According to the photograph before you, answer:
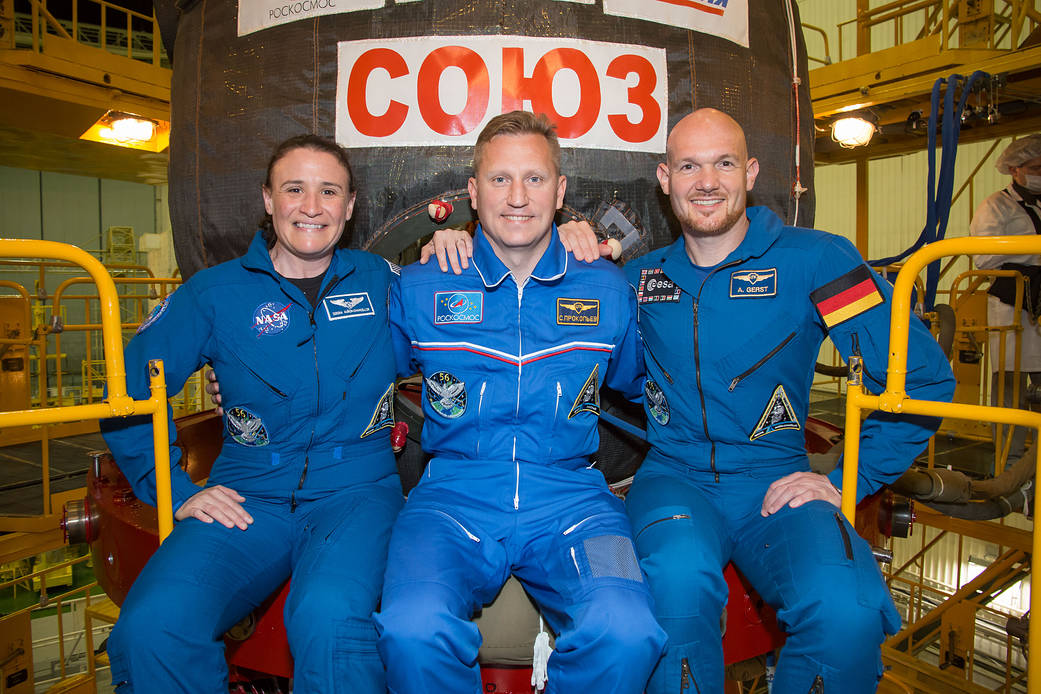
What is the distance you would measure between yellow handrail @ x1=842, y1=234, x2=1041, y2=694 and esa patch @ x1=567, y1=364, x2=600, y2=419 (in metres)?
0.80

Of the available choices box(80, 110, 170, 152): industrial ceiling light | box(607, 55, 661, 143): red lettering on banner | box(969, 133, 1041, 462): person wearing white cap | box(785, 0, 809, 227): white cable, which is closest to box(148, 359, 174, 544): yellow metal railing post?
box(607, 55, 661, 143): red lettering on banner

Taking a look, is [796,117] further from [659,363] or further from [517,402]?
[517,402]

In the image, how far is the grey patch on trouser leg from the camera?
1904 millimetres

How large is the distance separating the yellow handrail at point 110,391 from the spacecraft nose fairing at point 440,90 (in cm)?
116

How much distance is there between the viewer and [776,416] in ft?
7.79

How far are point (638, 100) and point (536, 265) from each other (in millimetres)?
1014

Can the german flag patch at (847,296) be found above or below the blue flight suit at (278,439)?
above

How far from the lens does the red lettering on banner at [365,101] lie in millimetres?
2795

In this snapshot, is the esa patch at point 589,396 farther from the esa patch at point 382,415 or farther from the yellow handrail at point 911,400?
the yellow handrail at point 911,400

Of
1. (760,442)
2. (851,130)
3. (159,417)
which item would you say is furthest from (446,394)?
(851,130)

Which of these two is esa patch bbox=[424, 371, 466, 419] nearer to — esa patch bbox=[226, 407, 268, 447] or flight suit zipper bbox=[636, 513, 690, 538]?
esa patch bbox=[226, 407, 268, 447]

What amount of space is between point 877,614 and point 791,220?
6.70 feet

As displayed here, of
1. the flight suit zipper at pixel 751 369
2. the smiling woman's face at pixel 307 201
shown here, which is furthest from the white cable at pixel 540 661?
the smiling woman's face at pixel 307 201

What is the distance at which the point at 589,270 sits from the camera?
2.43 m
